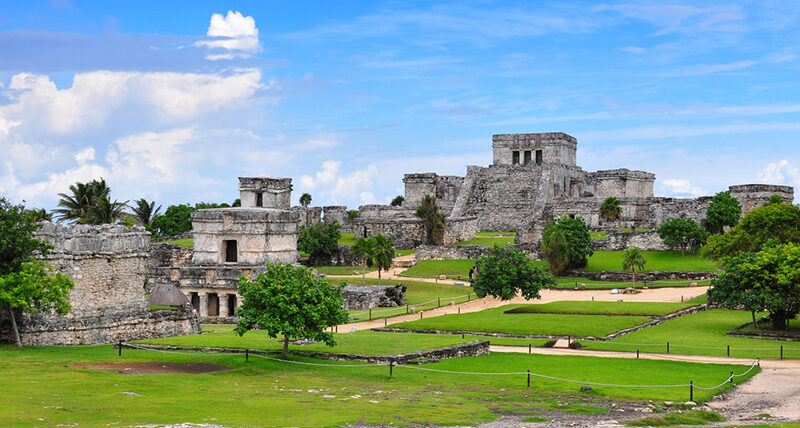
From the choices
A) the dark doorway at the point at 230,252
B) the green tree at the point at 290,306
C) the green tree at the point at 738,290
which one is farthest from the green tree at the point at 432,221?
the green tree at the point at 290,306

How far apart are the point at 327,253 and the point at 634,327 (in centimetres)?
3297

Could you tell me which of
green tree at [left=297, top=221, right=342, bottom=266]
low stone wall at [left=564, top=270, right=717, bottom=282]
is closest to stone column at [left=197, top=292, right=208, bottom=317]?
green tree at [left=297, top=221, right=342, bottom=266]

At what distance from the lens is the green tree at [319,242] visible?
70250mm

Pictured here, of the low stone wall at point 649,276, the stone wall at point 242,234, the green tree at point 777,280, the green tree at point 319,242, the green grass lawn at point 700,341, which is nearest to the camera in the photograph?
the green grass lawn at point 700,341

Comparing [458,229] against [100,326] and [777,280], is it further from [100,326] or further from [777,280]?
[100,326]

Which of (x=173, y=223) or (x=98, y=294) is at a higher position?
(x=173, y=223)

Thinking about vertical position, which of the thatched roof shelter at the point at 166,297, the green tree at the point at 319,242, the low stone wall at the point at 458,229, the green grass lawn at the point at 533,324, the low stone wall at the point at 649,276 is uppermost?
the low stone wall at the point at 458,229

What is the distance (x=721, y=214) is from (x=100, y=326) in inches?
1955

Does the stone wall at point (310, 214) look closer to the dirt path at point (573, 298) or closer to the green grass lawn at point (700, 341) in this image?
the dirt path at point (573, 298)

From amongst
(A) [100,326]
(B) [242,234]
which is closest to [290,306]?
(A) [100,326]

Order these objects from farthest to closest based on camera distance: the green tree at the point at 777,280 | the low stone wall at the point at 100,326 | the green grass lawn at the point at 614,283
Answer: the green grass lawn at the point at 614,283
the green tree at the point at 777,280
the low stone wall at the point at 100,326

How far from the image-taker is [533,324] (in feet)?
141

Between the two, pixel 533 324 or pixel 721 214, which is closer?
pixel 533 324

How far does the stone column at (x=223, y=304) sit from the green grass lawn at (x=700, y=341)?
22.3 meters
